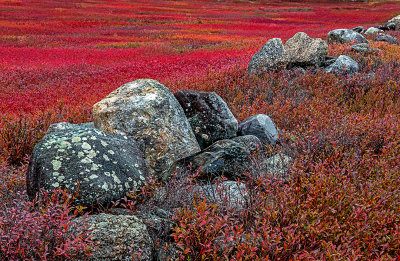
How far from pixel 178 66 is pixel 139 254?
11981mm

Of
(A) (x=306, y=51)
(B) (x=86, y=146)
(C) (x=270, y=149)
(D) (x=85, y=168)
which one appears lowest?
(C) (x=270, y=149)

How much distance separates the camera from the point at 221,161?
13.1 ft

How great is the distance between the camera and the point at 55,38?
23.9 meters

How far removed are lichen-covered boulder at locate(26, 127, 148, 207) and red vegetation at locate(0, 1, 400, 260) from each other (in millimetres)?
273

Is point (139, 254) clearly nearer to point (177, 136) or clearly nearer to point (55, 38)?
point (177, 136)

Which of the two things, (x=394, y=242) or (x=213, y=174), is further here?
(x=213, y=174)

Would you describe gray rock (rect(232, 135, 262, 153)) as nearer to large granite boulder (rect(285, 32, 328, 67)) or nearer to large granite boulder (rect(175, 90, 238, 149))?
large granite boulder (rect(175, 90, 238, 149))

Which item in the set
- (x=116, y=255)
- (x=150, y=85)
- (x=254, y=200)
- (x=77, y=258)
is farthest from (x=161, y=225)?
(x=150, y=85)

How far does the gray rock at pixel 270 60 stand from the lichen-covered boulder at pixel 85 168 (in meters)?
7.35

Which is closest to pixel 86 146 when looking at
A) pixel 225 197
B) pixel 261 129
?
pixel 225 197

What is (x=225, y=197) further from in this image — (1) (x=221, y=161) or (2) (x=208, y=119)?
(2) (x=208, y=119)

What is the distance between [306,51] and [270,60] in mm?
1506

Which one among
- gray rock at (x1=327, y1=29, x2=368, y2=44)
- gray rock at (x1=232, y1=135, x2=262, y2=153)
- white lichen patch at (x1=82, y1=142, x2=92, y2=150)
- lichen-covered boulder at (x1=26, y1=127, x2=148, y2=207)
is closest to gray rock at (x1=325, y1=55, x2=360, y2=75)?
gray rock at (x1=232, y1=135, x2=262, y2=153)

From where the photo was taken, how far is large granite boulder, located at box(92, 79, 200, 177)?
4.23m
